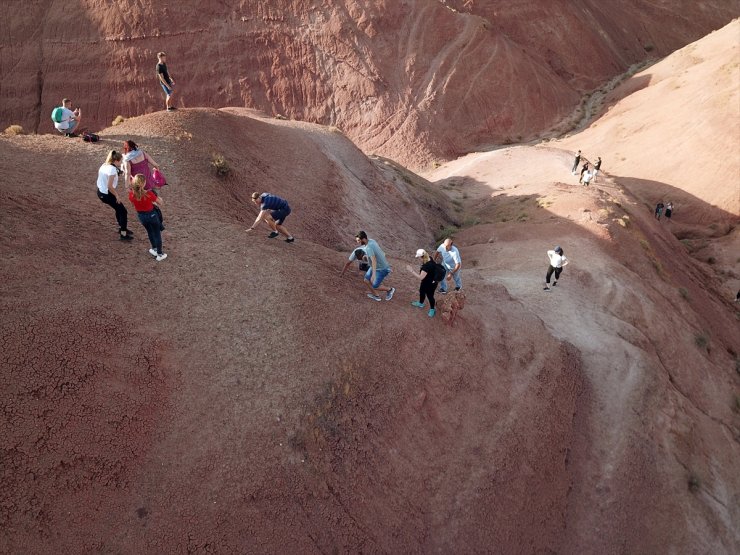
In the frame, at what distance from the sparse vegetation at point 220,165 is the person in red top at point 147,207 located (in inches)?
178

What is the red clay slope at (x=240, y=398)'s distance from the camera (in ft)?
20.2

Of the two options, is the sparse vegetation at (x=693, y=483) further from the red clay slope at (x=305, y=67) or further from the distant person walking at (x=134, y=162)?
the red clay slope at (x=305, y=67)

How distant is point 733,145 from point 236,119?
2561 centimetres

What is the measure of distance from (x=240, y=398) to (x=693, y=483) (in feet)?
28.5

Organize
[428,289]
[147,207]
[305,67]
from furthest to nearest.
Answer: [305,67] < [428,289] < [147,207]

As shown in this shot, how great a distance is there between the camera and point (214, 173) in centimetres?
1282

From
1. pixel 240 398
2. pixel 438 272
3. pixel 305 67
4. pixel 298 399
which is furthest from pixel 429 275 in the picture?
pixel 305 67

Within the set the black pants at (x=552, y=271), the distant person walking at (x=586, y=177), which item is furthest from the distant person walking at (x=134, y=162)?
the distant person walking at (x=586, y=177)

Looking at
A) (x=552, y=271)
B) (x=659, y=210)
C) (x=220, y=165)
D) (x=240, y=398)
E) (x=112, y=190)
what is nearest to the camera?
(x=240, y=398)

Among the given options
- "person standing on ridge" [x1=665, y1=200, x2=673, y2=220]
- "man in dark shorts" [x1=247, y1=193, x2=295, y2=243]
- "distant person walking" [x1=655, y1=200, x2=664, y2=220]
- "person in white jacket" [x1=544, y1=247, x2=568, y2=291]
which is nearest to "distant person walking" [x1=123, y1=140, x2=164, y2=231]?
"man in dark shorts" [x1=247, y1=193, x2=295, y2=243]

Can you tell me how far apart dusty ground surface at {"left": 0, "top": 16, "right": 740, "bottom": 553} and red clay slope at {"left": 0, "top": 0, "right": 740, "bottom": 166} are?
2204cm

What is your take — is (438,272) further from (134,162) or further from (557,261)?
(134,162)

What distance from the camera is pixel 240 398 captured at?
7250 millimetres

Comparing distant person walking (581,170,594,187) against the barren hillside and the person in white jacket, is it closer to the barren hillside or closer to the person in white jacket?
the barren hillside
